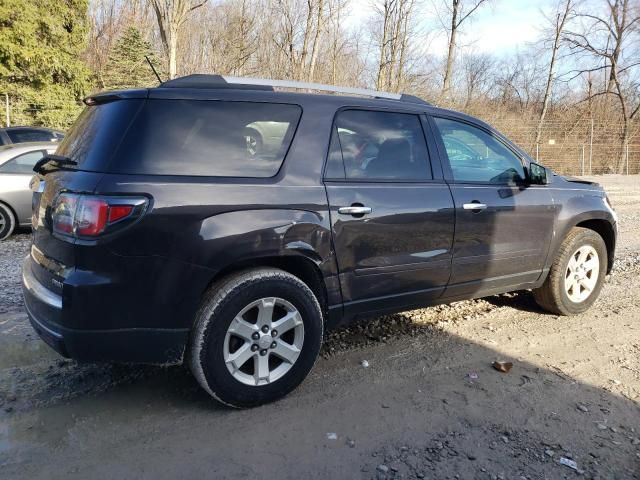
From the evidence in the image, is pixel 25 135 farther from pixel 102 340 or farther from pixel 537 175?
pixel 537 175

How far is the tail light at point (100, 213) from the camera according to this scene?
2.65 meters

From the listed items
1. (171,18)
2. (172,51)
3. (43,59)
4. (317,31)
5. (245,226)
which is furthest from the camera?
(317,31)

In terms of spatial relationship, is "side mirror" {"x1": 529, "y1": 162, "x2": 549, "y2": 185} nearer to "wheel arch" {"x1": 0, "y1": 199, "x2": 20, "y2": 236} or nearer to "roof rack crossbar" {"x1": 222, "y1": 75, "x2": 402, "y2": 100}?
"roof rack crossbar" {"x1": 222, "y1": 75, "x2": 402, "y2": 100}

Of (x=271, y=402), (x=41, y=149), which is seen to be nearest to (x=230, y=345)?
(x=271, y=402)

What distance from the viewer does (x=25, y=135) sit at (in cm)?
1205

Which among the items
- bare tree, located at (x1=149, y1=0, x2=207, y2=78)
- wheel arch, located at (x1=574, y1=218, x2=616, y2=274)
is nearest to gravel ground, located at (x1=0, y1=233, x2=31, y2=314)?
wheel arch, located at (x1=574, y1=218, x2=616, y2=274)

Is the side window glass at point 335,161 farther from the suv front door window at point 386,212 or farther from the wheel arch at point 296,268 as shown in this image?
the wheel arch at point 296,268

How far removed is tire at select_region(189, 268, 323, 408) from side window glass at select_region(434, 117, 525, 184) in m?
1.61

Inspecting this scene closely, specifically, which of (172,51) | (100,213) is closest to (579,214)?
(100,213)

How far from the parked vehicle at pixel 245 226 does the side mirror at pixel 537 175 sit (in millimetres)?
428

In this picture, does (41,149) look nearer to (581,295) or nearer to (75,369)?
(75,369)

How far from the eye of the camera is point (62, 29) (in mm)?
22609

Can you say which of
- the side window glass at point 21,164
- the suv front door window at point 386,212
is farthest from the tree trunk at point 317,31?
the suv front door window at point 386,212

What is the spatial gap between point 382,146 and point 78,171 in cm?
192
